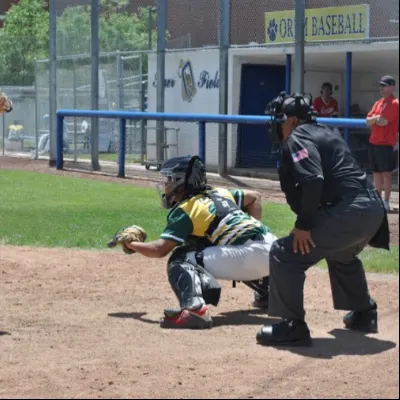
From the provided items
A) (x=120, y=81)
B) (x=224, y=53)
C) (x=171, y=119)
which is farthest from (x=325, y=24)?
(x=120, y=81)

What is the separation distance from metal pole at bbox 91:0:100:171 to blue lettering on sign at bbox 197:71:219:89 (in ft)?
Answer: 8.10

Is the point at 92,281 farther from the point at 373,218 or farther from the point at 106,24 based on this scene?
the point at 106,24

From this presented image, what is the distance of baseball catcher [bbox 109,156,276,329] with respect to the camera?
6.30 metres

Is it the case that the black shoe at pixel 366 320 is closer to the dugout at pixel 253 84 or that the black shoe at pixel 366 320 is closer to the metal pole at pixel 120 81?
the dugout at pixel 253 84

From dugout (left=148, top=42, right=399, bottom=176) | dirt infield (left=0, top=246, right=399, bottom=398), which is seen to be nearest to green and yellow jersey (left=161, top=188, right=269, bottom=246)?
dirt infield (left=0, top=246, right=399, bottom=398)

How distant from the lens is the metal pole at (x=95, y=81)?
65.4 ft

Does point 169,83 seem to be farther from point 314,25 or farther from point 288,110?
point 288,110

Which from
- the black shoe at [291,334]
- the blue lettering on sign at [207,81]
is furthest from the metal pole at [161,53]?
the black shoe at [291,334]

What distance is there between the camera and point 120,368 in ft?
16.9

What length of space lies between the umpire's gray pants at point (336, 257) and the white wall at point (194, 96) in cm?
1112

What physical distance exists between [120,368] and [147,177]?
494 inches

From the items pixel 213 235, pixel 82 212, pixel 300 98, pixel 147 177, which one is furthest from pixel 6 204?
pixel 300 98

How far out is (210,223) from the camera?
255 inches

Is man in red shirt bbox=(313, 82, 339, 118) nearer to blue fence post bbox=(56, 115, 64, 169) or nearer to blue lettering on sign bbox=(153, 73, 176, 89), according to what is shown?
blue lettering on sign bbox=(153, 73, 176, 89)
